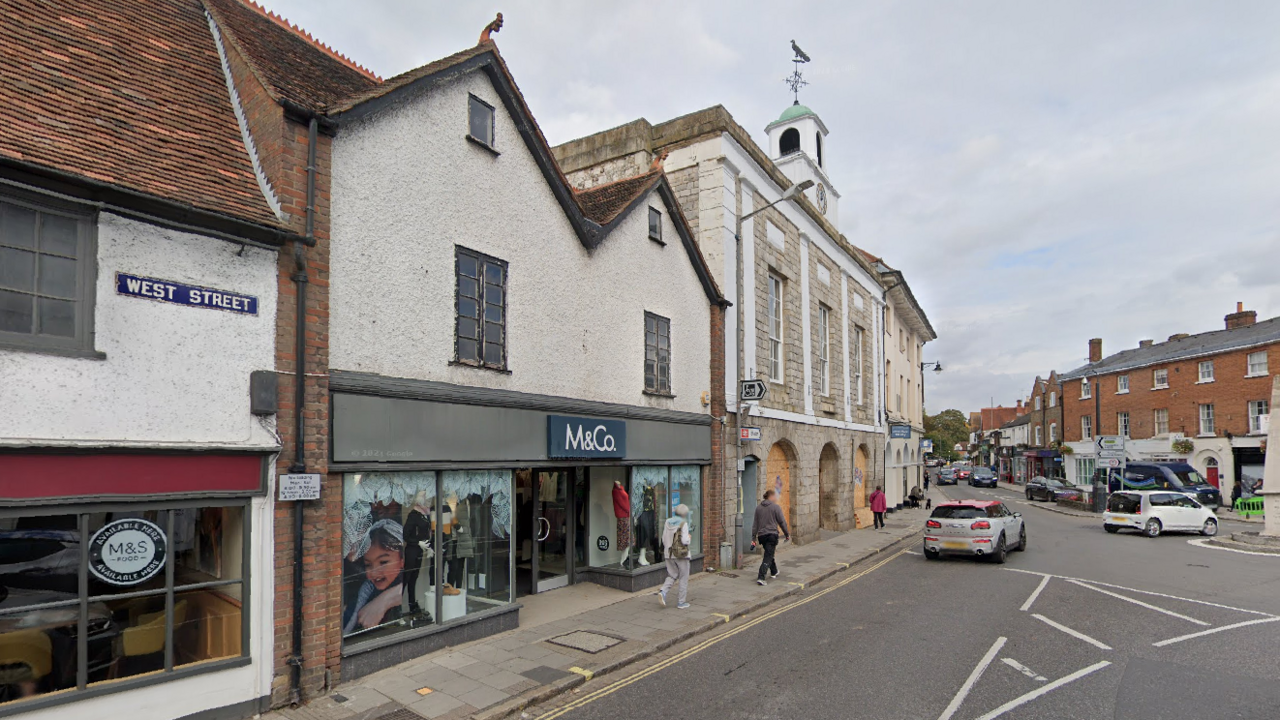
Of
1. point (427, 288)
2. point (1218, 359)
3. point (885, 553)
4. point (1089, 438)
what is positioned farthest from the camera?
point (1089, 438)

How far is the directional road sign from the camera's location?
1467cm

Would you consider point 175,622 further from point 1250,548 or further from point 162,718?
point 1250,548

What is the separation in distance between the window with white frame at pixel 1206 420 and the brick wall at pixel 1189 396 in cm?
25

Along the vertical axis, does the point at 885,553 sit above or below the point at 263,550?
below

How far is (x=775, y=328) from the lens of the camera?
60.1 feet

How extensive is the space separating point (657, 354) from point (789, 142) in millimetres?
15402

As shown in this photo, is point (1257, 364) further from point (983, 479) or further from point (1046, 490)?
point (983, 479)

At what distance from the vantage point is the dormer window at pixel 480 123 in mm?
9231

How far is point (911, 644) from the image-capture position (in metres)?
8.90

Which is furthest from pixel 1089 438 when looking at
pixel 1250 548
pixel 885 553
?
pixel 885 553

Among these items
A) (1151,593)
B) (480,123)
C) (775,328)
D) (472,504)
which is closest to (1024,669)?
(1151,593)

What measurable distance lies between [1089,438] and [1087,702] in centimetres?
4767

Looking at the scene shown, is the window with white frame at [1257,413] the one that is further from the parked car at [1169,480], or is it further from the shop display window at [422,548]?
the shop display window at [422,548]

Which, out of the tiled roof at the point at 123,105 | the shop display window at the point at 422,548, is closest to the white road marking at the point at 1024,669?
the shop display window at the point at 422,548
